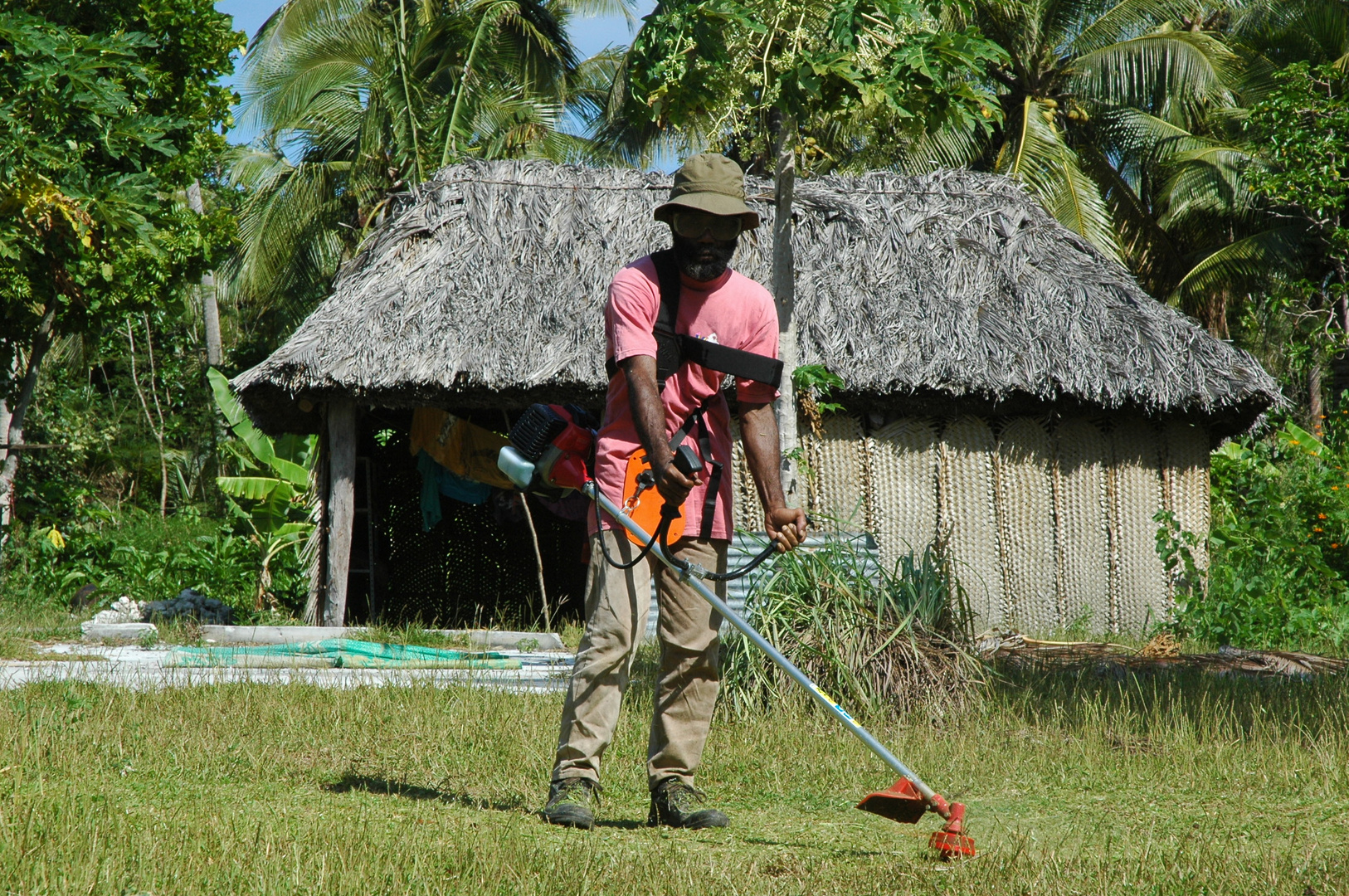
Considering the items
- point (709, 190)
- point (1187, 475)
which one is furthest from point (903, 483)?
point (709, 190)

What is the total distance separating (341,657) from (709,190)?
17.1ft

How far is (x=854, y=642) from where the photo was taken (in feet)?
19.4

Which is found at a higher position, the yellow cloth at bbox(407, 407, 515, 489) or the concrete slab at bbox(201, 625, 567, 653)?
the yellow cloth at bbox(407, 407, 515, 489)

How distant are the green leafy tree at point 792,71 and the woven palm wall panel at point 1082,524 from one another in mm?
4344

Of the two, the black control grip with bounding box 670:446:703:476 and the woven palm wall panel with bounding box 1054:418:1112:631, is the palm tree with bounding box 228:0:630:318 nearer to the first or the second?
the woven palm wall panel with bounding box 1054:418:1112:631

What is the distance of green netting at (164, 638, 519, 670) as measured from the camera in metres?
7.91

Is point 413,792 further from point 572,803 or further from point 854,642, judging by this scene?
point 854,642

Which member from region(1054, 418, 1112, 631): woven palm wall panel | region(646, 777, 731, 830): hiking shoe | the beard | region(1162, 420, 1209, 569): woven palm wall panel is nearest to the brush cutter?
region(646, 777, 731, 830): hiking shoe

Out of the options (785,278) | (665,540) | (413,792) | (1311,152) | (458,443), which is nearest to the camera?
(665,540)

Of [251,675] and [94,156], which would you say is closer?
[251,675]

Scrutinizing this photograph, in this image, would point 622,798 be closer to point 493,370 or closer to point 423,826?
point 423,826

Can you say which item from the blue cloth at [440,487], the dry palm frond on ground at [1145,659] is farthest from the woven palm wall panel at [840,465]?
the blue cloth at [440,487]

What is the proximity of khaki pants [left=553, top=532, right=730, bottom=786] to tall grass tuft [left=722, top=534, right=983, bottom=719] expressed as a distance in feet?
5.71

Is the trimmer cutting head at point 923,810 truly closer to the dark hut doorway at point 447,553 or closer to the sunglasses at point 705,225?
the sunglasses at point 705,225
